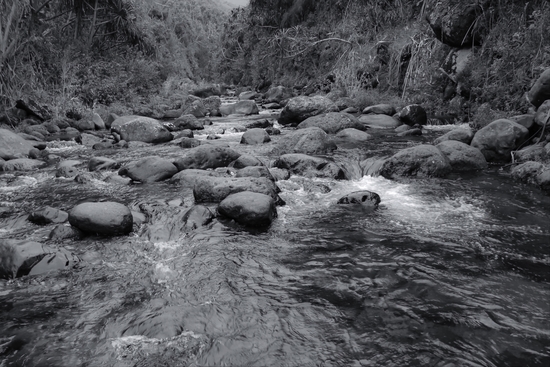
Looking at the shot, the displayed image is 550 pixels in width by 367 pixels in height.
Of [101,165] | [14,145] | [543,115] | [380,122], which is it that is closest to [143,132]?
[14,145]

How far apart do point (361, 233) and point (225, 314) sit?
2.19 metres

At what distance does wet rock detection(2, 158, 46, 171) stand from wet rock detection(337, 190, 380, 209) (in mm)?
6507

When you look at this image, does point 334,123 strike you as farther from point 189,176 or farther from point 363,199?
point 363,199

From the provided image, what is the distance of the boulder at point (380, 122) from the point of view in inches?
495

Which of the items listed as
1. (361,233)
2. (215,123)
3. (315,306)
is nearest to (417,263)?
(361,233)

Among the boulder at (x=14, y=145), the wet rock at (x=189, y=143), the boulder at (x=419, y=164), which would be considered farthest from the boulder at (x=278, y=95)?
the boulder at (x=419, y=164)

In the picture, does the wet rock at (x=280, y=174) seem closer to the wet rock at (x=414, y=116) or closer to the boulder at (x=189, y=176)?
the boulder at (x=189, y=176)

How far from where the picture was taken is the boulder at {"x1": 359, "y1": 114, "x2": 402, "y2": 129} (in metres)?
12.6

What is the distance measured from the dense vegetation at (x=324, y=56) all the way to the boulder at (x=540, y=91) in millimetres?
937

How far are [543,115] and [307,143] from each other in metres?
4.57

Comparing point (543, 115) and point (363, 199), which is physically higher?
point (543, 115)

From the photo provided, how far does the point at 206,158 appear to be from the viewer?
8.38 meters

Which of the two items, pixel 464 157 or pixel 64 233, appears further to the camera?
pixel 464 157

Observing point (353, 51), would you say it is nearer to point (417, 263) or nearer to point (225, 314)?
point (417, 263)
